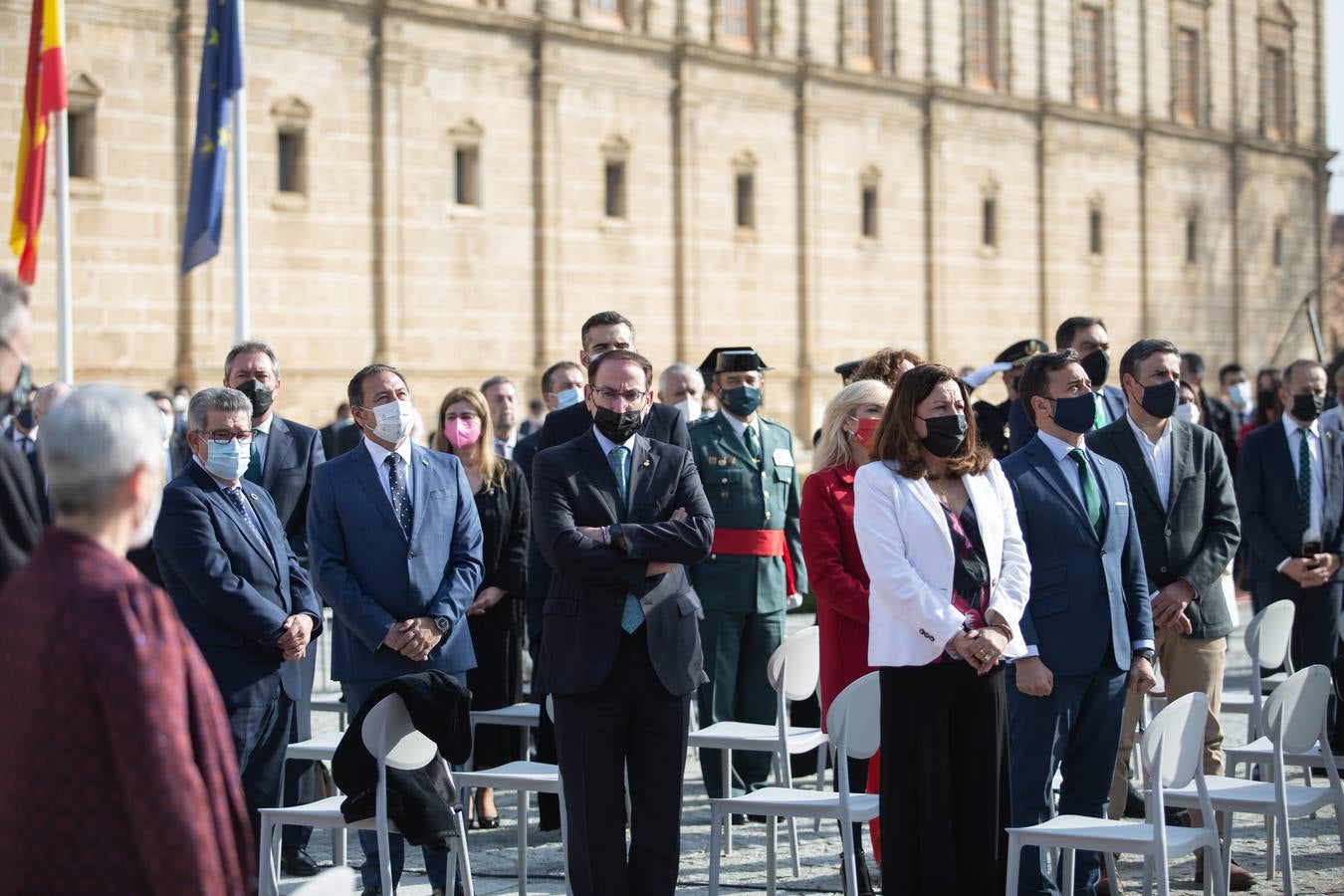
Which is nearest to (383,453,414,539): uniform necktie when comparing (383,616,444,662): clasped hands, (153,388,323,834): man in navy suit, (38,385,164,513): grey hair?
(383,616,444,662): clasped hands

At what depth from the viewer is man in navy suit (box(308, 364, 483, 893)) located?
708 cm

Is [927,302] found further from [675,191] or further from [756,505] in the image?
[756,505]

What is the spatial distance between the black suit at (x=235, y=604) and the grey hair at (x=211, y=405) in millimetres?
188

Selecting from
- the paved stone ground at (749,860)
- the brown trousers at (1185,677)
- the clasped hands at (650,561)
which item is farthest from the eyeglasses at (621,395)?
the brown trousers at (1185,677)

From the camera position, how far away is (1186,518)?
778 centimetres

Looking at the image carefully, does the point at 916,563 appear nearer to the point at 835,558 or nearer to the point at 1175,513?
the point at 835,558

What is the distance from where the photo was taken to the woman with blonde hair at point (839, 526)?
7.36 meters

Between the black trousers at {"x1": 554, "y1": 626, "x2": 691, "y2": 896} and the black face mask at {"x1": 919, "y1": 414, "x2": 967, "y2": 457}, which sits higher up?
the black face mask at {"x1": 919, "y1": 414, "x2": 967, "y2": 457}

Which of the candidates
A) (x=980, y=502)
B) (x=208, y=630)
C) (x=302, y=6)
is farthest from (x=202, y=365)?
(x=980, y=502)

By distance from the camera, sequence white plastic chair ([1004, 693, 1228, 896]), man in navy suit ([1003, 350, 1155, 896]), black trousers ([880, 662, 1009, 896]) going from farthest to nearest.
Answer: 1. man in navy suit ([1003, 350, 1155, 896])
2. black trousers ([880, 662, 1009, 896])
3. white plastic chair ([1004, 693, 1228, 896])

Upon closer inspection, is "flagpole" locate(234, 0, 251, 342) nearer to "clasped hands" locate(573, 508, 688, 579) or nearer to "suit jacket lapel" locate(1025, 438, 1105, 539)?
"clasped hands" locate(573, 508, 688, 579)

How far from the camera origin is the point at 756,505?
923 cm

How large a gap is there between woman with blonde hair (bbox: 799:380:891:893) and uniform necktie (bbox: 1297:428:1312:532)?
3250 millimetres

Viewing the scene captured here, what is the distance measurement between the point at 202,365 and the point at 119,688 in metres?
21.2
